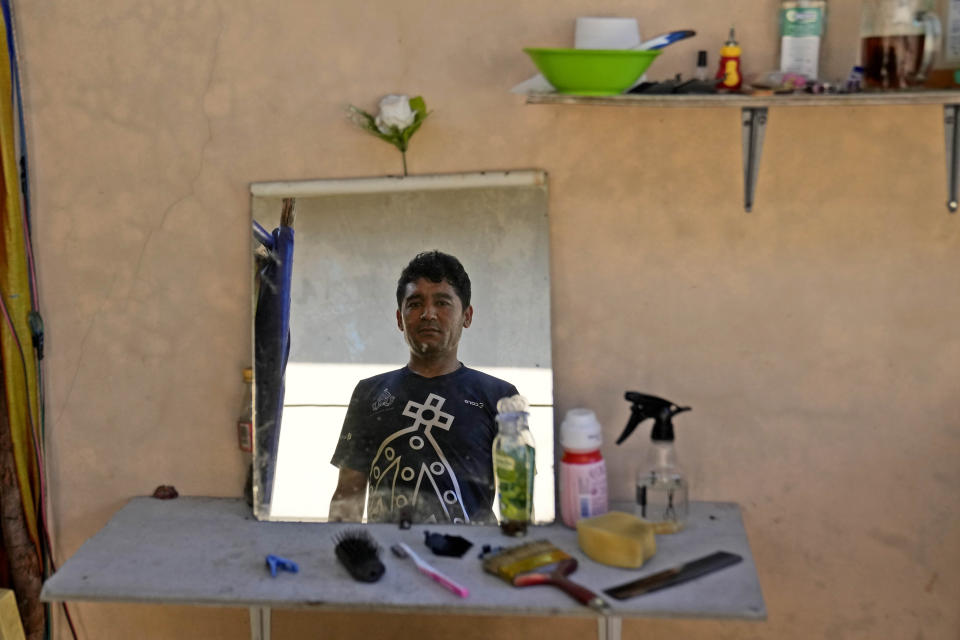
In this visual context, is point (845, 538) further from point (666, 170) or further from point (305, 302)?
point (305, 302)

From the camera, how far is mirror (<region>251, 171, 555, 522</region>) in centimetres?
181

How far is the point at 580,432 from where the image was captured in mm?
1717

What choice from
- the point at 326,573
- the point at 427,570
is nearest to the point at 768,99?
the point at 427,570

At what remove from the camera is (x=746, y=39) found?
1.71 metres

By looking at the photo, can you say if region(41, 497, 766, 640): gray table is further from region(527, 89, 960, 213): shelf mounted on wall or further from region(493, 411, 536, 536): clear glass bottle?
region(527, 89, 960, 213): shelf mounted on wall

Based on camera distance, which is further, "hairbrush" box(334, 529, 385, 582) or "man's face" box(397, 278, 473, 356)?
"man's face" box(397, 278, 473, 356)

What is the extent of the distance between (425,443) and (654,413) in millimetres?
410

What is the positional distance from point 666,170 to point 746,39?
25cm

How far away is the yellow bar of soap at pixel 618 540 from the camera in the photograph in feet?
5.22

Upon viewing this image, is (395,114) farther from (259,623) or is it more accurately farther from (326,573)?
(259,623)

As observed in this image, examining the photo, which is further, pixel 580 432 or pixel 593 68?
pixel 580 432

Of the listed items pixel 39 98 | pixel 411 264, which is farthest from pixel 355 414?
pixel 39 98

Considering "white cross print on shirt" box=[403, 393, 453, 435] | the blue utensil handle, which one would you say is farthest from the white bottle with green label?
"white cross print on shirt" box=[403, 393, 453, 435]

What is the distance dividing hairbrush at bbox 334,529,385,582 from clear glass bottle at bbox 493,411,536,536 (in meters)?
0.23
